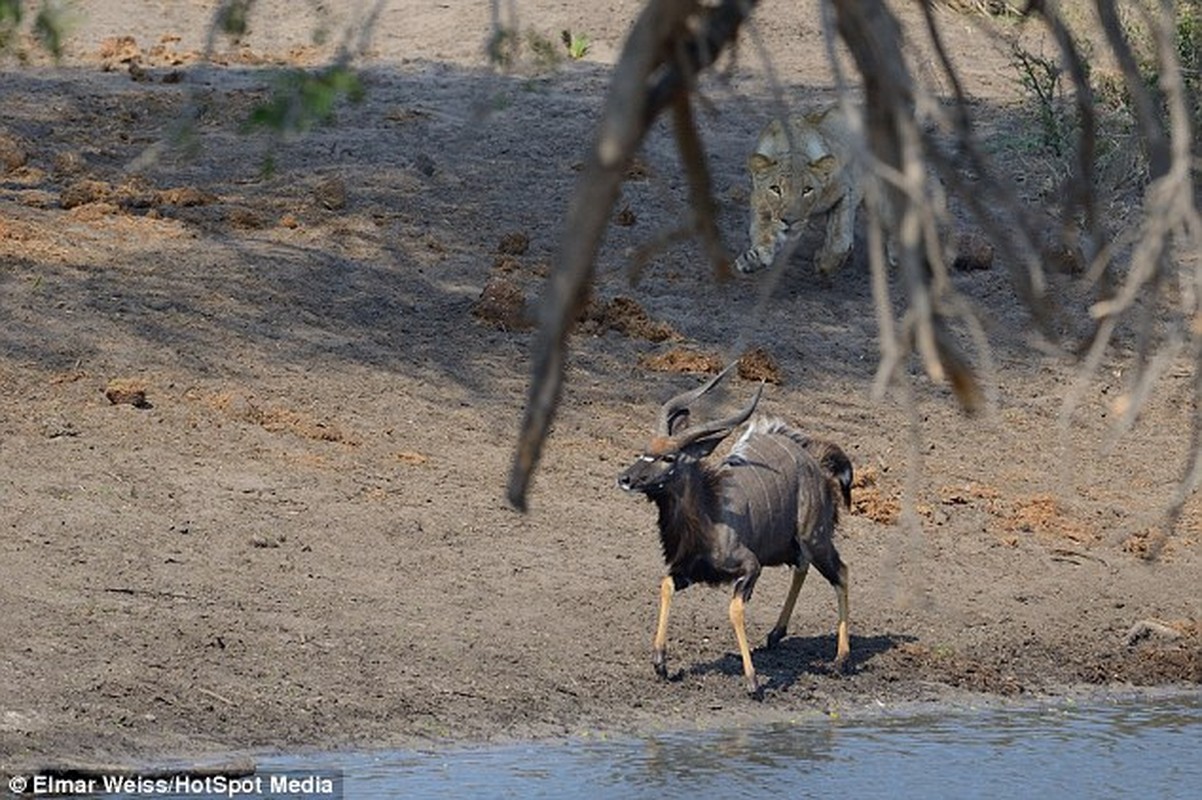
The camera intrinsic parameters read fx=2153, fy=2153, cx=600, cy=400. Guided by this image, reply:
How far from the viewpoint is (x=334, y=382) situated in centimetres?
1159

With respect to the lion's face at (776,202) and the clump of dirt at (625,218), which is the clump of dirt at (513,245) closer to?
the clump of dirt at (625,218)

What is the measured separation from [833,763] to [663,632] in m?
0.95

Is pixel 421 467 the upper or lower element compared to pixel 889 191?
lower

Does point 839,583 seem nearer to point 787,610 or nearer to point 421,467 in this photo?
point 787,610

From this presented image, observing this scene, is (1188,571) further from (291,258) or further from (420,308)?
(291,258)

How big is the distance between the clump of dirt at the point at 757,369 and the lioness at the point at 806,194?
1.33 metres

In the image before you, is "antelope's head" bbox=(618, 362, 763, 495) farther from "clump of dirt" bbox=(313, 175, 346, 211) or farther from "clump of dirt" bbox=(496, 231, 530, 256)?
"clump of dirt" bbox=(313, 175, 346, 211)

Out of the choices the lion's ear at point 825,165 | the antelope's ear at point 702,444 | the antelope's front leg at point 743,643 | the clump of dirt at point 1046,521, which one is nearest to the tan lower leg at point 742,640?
the antelope's front leg at point 743,643

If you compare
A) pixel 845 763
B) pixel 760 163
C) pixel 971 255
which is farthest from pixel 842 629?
pixel 971 255

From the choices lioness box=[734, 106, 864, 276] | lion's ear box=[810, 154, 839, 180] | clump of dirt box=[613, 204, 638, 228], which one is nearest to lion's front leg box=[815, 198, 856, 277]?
lioness box=[734, 106, 864, 276]

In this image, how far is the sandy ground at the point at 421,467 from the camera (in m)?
8.56

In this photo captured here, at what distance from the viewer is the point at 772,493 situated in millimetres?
9250

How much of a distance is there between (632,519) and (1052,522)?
2.31m

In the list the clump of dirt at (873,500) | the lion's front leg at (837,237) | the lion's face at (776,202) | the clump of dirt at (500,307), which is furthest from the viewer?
the lion's front leg at (837,237)
